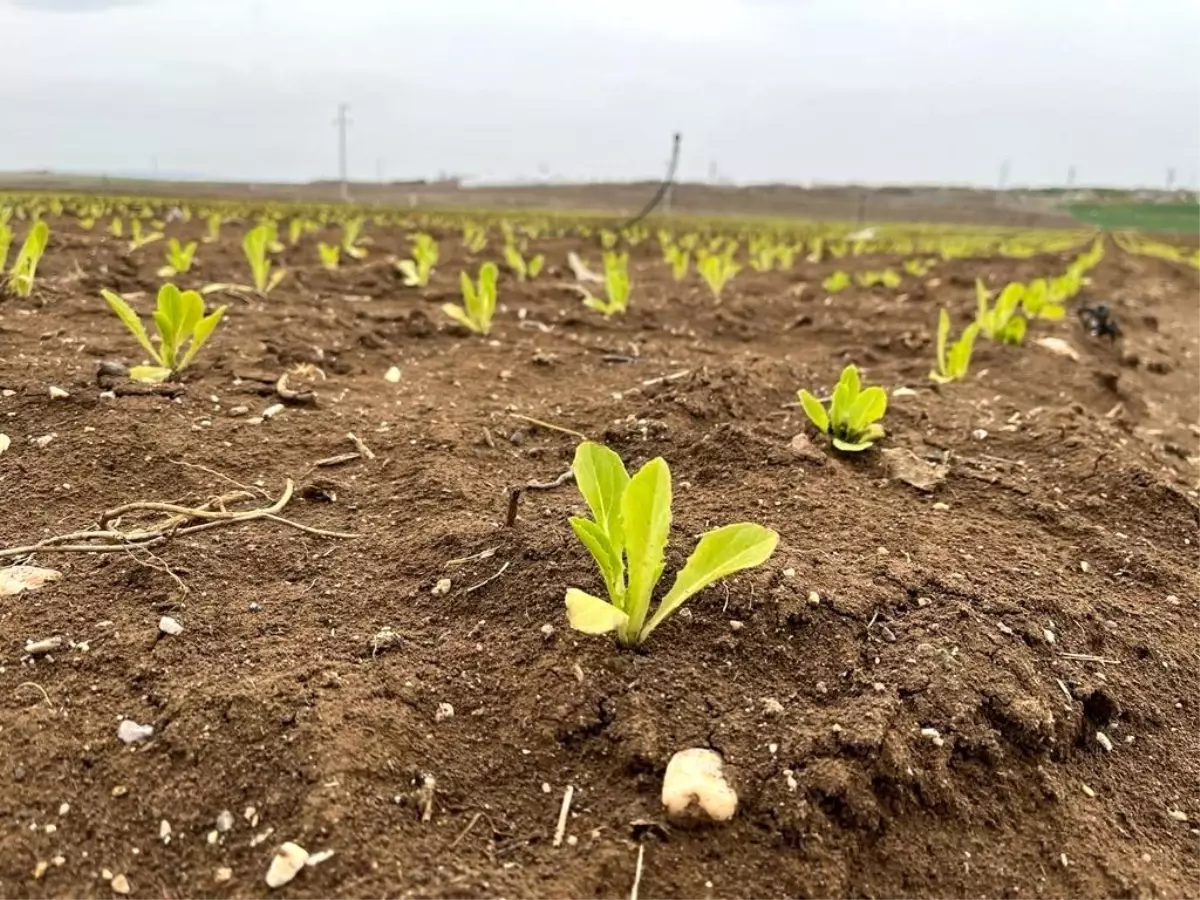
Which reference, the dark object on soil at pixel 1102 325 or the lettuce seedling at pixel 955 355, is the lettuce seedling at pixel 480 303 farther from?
the dark object on soil at pixel 1102 325

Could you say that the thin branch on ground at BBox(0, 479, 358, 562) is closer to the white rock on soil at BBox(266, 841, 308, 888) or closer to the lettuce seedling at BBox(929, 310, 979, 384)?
the white rock on soil at BBox(266, 841, 308, 888)

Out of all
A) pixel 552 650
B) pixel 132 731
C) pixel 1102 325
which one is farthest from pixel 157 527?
pixel 1102 325

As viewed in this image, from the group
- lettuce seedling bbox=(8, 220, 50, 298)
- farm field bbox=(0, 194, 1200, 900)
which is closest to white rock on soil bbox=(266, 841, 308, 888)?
farm field bbox=(0, 194, 1200, 900)

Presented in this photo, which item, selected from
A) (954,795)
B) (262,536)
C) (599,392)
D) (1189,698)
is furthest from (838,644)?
(599,392)

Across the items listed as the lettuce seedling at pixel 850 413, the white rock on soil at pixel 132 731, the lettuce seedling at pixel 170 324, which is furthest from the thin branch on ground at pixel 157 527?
the lettuce seedling at pixel 850 413

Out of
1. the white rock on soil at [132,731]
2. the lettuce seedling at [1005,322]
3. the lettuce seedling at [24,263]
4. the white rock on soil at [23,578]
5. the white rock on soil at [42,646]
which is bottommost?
the white rock on soil at [132,731]

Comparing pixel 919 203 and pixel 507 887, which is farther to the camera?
pixel 919 203

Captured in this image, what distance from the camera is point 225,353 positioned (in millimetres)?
3240

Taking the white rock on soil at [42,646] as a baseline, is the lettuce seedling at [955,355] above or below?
above

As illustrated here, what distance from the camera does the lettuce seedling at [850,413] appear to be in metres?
2.54

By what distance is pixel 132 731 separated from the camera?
1.28 meters

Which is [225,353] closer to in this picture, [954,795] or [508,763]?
[508,763]

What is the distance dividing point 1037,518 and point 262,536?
6.30 ft

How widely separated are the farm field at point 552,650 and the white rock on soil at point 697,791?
0.02 metres
